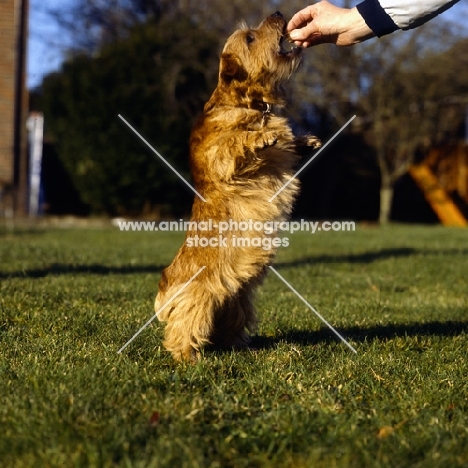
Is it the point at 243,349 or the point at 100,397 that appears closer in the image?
the point at 100,397

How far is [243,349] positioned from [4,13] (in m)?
16.9

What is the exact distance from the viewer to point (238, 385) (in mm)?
3779

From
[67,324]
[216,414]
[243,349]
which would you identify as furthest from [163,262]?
[216,414]

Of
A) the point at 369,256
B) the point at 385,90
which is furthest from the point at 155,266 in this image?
the point at 385,90

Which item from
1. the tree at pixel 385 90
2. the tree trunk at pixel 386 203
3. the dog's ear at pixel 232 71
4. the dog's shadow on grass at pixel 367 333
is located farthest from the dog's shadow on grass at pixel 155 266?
the tree trunk at pixel 386 203

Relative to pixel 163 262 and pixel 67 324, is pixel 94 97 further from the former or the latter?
pixel 67 324

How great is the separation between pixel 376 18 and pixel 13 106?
17.1 metres

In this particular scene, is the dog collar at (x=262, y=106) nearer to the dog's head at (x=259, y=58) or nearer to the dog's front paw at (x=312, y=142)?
the dog's head at (x=259, y=58)

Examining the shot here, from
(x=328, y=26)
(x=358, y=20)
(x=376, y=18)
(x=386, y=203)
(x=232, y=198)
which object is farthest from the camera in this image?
(x=386, y=203)

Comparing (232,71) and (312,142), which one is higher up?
(232,71)

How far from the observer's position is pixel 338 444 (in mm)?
2945

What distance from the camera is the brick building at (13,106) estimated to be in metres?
19.0

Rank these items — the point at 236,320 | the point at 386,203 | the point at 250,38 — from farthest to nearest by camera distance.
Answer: the point at 386,203
the point at 250,38
the point at 236,320

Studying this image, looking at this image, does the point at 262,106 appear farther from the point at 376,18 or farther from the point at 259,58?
the point at 376,18
